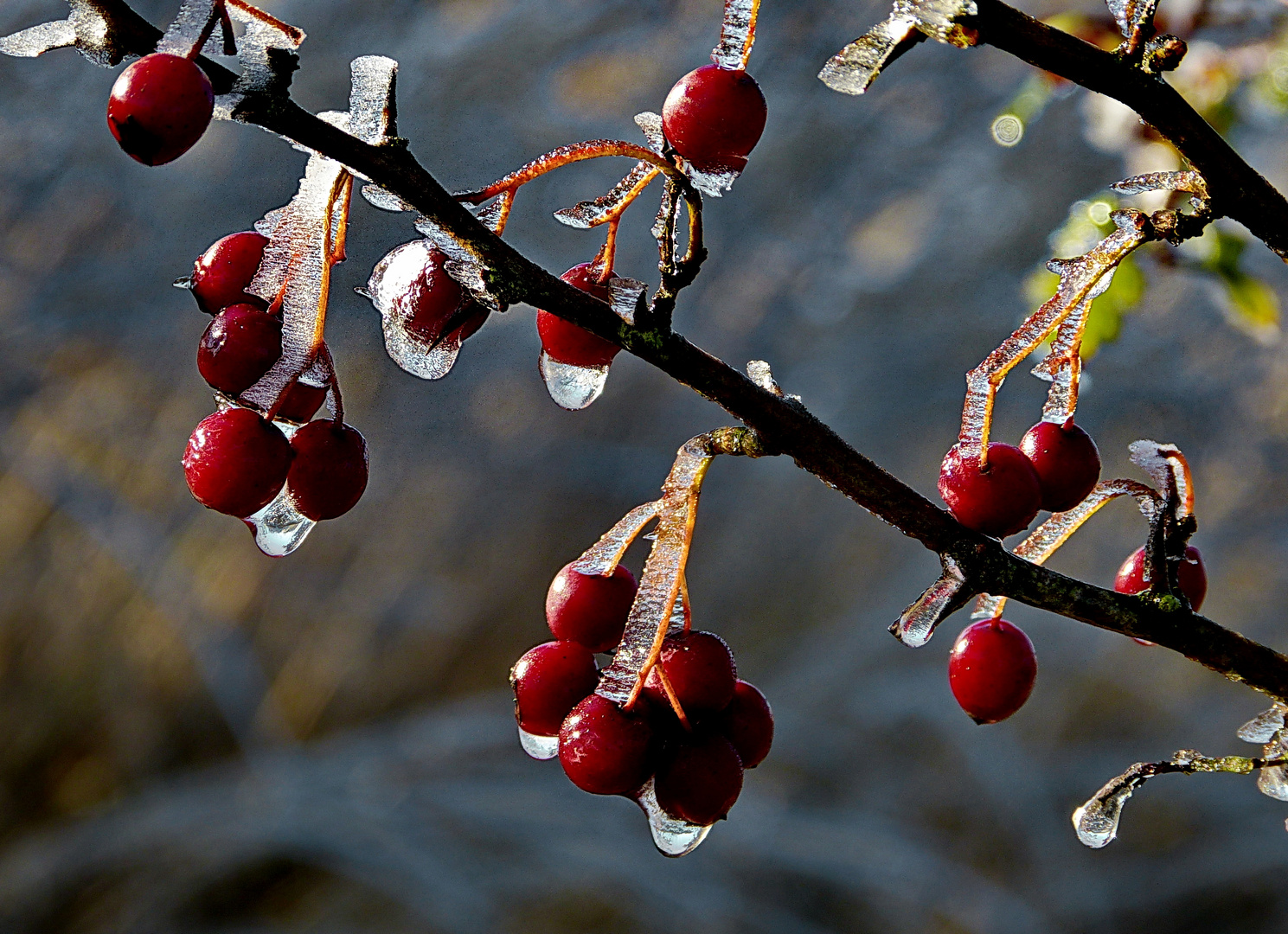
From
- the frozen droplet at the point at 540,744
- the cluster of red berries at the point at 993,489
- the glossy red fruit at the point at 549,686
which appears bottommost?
the frozen droplet at the point at 540,744

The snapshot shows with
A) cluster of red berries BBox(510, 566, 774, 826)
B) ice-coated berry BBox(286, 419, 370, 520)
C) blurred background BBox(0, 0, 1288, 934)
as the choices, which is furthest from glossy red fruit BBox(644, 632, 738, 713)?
blurred background BBox(0, 0, 1288, 934)

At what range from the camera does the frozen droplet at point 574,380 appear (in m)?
0.31

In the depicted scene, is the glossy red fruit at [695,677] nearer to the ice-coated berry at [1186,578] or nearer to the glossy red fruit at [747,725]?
the glossy red fruit at [747,725]

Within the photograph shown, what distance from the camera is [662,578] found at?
278 millimetres

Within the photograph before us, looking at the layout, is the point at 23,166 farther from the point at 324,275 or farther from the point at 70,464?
the point at 324,275

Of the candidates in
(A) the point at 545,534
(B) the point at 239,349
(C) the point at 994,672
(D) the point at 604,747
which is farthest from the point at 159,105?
(A) the point at 545,534

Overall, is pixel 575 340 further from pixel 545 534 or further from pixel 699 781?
pixel 545 534

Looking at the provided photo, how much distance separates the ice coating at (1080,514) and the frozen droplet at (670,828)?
0.11m

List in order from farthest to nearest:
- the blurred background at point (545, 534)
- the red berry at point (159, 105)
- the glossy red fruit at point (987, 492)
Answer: the blurred background at point (545, 534), the glossy red fruit at point (987, 492), the red berry at point (159, 105)

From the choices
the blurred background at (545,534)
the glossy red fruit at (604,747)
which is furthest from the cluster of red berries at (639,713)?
the blurred background at (545,534)

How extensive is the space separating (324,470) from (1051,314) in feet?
0.69

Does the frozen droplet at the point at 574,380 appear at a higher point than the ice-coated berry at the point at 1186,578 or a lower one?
higher

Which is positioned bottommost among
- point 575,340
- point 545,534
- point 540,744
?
point 545,534

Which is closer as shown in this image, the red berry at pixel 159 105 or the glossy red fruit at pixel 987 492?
the red berry at pixel 159 105
